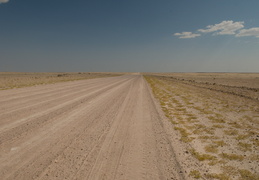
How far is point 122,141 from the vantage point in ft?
17.5

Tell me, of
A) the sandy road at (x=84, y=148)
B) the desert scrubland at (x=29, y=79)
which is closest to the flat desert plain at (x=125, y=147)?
the sandy road at (x=84, y=148)

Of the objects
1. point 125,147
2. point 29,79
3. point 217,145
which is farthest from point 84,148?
point 29,79

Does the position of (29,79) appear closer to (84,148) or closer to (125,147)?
(84,148)

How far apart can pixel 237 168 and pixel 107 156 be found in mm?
3247

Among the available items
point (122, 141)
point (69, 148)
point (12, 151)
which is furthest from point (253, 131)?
point (12, 151)

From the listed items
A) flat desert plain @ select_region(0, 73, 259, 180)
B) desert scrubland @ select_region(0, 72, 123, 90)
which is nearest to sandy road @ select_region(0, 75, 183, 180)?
flat desert plain @ select_region(0, 73, 259, 180)

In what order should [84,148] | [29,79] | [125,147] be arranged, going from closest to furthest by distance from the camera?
[84,148]
[125,147]
[29,79]

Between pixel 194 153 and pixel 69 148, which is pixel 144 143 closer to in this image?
pixel 194 153

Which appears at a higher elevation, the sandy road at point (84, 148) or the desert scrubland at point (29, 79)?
the desert scrubland at point (29, 79)

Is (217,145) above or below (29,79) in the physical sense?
below

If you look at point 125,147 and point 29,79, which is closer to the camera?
point 125,147

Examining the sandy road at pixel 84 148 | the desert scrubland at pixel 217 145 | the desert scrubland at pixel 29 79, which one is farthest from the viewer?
the desert scrubland at pixel 29 79

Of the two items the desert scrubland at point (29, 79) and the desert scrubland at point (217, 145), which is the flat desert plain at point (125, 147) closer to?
the desert scrubland at point (217, 145)

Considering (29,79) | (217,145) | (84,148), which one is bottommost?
(217,145)
